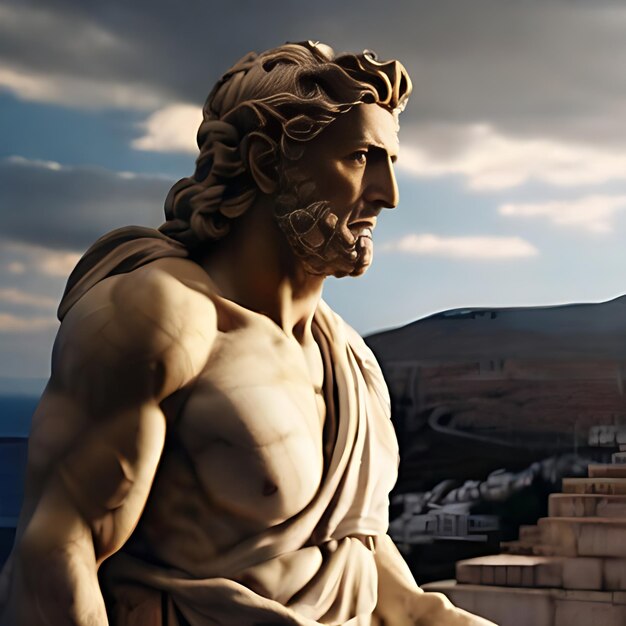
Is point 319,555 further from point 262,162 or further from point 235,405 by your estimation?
point 262,162

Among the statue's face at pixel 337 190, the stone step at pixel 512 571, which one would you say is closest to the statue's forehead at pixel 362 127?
the statue's face at pixel 337 190

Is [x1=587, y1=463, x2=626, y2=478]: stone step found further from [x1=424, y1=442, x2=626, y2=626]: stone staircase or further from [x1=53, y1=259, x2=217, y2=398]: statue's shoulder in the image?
[x1=53, y1=259, x2=217, y2=398]: statue's shoulder

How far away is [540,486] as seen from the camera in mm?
10688

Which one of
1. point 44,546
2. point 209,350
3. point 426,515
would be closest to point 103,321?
point 209,350

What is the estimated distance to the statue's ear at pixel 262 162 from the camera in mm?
3375

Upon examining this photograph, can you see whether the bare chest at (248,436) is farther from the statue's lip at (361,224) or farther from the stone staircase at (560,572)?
the stone staircase at (560,572)

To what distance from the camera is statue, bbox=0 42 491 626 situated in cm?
311

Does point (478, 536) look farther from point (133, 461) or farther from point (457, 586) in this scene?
point (133, 461)

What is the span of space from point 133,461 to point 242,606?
42cm

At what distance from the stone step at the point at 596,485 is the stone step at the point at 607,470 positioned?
0.11 ft

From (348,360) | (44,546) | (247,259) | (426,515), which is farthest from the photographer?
(426,515)

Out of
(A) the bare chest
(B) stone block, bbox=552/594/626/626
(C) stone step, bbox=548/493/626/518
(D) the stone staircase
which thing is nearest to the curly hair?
(A) the bare chest

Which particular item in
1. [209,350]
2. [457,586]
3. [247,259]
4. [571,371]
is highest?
[571,371]

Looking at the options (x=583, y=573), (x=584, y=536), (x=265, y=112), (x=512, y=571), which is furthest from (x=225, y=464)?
(x=584, y=536)
